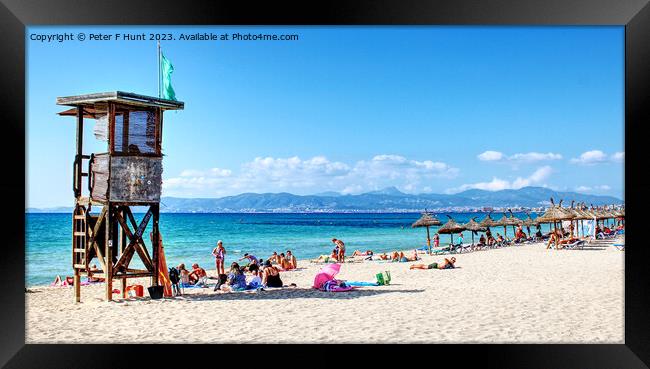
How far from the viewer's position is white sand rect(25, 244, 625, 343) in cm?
850

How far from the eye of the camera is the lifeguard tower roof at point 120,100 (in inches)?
413

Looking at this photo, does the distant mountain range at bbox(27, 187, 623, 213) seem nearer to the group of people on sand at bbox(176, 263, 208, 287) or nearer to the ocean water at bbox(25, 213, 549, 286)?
the ocean water at bbox(25, 213, 549, 286)

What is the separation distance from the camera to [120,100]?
10.6m

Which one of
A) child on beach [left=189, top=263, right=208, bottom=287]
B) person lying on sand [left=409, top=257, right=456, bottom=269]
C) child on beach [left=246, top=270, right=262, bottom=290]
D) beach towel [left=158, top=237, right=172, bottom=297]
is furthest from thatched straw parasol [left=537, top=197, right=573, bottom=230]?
beach towel [left=158, top=237, right=172, bottom=297]

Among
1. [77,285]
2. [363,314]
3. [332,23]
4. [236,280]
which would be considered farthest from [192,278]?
[332,23]

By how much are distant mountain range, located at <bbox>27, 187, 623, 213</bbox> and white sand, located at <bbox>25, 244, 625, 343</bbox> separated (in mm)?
75773

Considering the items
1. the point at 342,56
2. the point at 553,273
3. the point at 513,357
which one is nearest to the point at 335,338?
the point at 513,357

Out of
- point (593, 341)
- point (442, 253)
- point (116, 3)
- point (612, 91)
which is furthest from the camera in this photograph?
point (612, 91)

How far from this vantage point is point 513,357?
23.5 ft

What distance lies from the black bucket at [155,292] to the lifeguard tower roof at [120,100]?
10.5 ft

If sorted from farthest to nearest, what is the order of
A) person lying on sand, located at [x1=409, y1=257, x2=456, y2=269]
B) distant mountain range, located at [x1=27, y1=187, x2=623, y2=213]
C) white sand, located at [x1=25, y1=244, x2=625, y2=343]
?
distant mountain range, located at [x1=27, y1=187, x2=623, y2=213] → person lying on sand, located at [x1=409, y1=257, x2=456, y2=269] → white sand, located at [x1=25, y1=244, x2=625, y2=343]

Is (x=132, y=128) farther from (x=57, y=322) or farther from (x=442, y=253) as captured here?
(x=442, y=253)

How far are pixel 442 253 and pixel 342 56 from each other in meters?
47.5

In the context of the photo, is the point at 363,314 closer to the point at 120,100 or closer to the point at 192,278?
the point at 120,100
